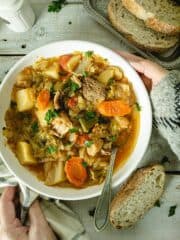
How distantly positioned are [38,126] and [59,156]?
0.37 ft

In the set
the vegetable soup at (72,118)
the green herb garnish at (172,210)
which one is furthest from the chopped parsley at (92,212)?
the green herb garnish at (172,210)

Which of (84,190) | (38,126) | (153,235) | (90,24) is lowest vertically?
(153,235)

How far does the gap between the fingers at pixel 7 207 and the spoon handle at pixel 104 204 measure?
265mm

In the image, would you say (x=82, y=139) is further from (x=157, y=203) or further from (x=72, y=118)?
(x=157, y=203)

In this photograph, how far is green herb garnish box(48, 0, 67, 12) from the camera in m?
1.94

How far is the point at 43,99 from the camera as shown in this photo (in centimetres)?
171

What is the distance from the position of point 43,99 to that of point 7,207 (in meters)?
0.36

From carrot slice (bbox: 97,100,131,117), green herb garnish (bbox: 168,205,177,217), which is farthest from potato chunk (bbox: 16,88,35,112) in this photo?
green herb garnish (bbox: 168,205,177,217)

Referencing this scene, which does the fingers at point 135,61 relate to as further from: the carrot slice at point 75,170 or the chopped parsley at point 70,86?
the carrot slice at point 75,170

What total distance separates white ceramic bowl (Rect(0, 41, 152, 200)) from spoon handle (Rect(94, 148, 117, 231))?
0.02 meters

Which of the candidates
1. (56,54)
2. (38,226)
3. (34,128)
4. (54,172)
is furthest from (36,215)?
(56,54)

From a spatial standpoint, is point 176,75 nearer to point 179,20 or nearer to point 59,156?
point 179,20

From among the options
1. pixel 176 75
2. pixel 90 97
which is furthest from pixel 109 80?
pixel 176 75

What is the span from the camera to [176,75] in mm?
1721
